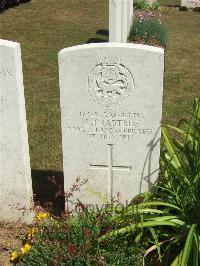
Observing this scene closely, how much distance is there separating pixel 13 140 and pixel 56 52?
20.7ft

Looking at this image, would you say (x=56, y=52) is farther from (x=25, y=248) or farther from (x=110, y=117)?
(x=25, y=248)

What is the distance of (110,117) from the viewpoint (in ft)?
11.7

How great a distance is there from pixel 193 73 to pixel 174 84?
34.3 inches

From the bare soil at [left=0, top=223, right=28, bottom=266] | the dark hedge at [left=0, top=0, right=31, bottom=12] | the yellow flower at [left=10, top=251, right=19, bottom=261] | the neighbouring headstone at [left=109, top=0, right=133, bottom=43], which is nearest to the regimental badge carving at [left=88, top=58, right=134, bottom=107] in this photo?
the bare soil at [left=0, top=223, right=28, bottom=266]

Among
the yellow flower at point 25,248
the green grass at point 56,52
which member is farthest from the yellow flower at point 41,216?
the green grass at point 56,52

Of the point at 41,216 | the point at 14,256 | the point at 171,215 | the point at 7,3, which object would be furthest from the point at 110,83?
the point at 7,3

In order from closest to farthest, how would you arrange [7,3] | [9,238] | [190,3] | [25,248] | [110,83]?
[110,83], [25,248], [9,238], [7,3], [190,3]

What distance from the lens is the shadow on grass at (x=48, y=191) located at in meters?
4.32

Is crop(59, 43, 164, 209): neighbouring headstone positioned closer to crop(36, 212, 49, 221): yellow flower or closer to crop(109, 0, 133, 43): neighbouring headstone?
crop(36, 212, 49, 221): yellow flower

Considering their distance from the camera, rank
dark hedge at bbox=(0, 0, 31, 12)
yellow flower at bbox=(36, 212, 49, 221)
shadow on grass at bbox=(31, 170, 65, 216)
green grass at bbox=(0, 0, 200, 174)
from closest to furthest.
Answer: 1. yellow flower at bbox=(36, 212, 49, 221)
2. shadow on grass at bbox=(31, 170, 65, 216)
3. green grass at bbox=(0, 0, 200, 174)
4. dark hedge at bbox=(0, 0, 31, 12)

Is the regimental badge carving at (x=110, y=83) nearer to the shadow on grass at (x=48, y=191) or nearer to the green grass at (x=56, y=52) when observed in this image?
the green grass at (x=56, y=52)

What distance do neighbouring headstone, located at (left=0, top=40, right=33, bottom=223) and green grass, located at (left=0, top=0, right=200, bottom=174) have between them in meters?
1.06

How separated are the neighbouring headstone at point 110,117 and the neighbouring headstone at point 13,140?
0.35 meters

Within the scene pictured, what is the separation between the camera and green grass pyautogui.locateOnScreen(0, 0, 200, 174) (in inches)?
233
